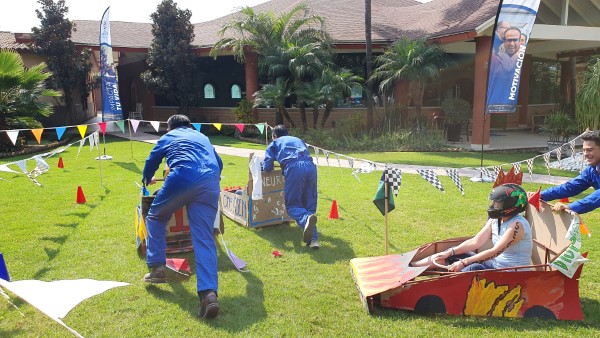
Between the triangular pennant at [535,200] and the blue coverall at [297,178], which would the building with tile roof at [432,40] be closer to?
the blue coverall at [297,178]

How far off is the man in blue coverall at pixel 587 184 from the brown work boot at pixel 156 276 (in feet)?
12.9

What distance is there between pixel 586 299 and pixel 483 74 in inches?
460

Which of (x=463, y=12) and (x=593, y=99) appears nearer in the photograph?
(x=593, y=99)

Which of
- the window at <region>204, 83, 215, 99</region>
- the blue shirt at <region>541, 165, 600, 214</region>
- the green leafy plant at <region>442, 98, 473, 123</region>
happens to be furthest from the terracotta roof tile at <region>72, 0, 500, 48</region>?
the blue shirt at <region>541, 165, 600, 214</region>

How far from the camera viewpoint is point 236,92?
21547 mm

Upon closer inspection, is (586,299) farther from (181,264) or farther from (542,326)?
(181,264)

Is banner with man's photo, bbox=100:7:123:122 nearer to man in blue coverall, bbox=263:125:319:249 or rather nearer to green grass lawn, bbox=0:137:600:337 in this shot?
green grass lawn, bbox=0:137:600:337

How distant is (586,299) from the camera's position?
4363 mm

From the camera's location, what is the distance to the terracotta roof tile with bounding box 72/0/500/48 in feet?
54.1

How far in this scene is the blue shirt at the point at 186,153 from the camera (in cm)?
432

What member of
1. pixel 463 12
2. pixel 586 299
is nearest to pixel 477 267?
pixel 586 299

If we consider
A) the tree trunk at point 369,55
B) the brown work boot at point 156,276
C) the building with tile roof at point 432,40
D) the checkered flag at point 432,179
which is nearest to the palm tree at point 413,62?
the tree trunk at point 369,55

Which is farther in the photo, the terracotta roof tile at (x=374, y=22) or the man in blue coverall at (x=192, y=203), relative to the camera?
the terracotta roof tile at (x=374, y=22)

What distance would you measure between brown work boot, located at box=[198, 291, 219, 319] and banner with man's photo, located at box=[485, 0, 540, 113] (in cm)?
835
